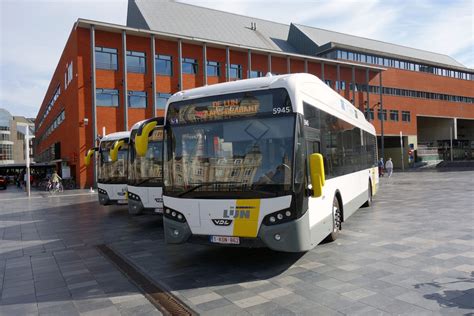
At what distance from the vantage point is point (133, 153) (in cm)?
1179

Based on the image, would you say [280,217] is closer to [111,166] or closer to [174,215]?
[174,215]

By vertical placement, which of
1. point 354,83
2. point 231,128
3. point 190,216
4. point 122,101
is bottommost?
point 190,216

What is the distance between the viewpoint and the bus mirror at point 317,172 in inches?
223

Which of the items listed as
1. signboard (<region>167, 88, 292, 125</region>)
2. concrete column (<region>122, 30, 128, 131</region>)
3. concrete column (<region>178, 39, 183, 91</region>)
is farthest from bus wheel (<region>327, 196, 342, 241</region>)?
concrete column (<region>178, 39, 183, 91</region>)

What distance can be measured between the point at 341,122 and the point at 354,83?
138 ft

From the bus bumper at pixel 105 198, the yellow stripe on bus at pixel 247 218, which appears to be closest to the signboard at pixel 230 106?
the yellow stripe on bus at pixel 247 218

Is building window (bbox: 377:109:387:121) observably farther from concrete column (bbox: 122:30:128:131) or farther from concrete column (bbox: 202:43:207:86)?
concrete column (bbox: 122:30:128:131)

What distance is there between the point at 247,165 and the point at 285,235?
1208 millimetres

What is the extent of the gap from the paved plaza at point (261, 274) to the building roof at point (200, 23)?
99.7 ft

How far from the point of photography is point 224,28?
4506cm

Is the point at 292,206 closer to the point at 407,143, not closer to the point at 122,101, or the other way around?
the point at 122,101

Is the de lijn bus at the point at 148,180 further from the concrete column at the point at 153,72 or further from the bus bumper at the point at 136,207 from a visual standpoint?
the concrete column at the point at 153,72

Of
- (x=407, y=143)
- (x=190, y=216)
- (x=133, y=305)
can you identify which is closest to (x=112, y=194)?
(x=190, y=216)

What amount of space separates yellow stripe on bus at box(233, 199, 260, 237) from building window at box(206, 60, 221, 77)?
3240cm
